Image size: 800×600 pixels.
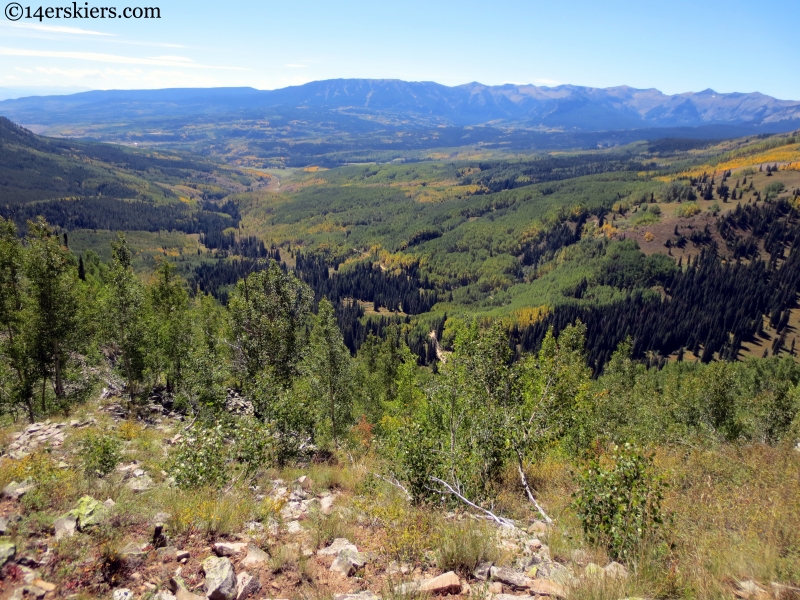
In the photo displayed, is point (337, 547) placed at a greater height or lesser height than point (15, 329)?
greater

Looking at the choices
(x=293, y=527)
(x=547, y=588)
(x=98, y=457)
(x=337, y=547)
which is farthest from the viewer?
(x=98, y=457)

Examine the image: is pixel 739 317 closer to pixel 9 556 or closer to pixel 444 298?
pixel 444 298

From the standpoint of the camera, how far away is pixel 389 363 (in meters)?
60.9

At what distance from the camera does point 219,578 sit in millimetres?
8305

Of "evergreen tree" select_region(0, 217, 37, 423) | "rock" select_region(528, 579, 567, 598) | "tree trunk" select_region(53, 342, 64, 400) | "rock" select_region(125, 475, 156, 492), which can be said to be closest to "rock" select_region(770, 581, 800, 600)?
"rock" select_region(528, 579, 567, 598)

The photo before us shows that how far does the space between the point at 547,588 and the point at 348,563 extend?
14.4 ft

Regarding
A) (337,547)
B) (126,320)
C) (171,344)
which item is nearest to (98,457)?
(337,547)

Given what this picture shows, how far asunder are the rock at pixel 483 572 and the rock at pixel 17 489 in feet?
37.4

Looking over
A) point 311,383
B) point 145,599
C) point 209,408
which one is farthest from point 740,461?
point 209,408

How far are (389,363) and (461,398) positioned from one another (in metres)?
41.6

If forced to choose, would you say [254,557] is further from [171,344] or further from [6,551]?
[171,344]

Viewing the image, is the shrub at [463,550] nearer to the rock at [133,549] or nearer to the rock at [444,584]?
the rock at [444,584]

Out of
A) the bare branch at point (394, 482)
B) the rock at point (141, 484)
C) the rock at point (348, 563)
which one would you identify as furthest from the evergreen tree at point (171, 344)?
the rock at point (348, 563)

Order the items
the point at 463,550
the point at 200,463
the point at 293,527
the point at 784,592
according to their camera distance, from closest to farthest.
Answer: the point at 784,592 < the point at 463,550 < the point at 293,527 < the point at 200,463
